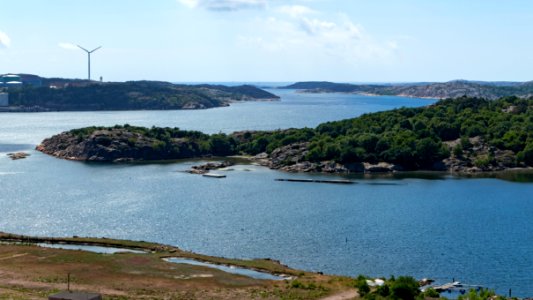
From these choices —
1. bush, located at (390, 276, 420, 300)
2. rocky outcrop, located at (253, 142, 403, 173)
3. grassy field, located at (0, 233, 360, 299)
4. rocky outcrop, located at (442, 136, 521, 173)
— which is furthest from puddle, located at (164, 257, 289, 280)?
rocky outcrop, located at (442, 136, 521, 173)

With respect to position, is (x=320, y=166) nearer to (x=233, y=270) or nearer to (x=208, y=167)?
(x=208, y=167)

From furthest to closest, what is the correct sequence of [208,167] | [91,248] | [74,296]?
[208,167] → [91,248] → [74,296]

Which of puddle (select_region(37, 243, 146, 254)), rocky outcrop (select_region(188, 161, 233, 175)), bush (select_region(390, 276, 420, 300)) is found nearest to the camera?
bush (select_region(390, 276, 420, 300))

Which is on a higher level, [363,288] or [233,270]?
[363,288]

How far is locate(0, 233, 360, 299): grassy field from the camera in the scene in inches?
3123

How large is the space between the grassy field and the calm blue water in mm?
6183

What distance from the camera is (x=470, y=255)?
98125mm

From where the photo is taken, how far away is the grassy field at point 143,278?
79312mm

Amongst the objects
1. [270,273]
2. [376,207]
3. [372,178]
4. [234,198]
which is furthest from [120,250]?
[372,178]

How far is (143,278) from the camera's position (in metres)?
86.1

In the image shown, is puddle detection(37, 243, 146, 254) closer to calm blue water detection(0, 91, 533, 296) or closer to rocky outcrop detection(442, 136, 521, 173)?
calm blue water detection(0, 91, 533, 296)

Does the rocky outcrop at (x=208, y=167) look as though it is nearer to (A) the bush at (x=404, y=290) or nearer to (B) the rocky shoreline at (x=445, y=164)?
(B) the rocky shoreline at (x=445, y=164)

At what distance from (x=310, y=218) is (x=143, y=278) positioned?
4155 cm

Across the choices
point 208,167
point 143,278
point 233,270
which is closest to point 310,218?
point 233,270
